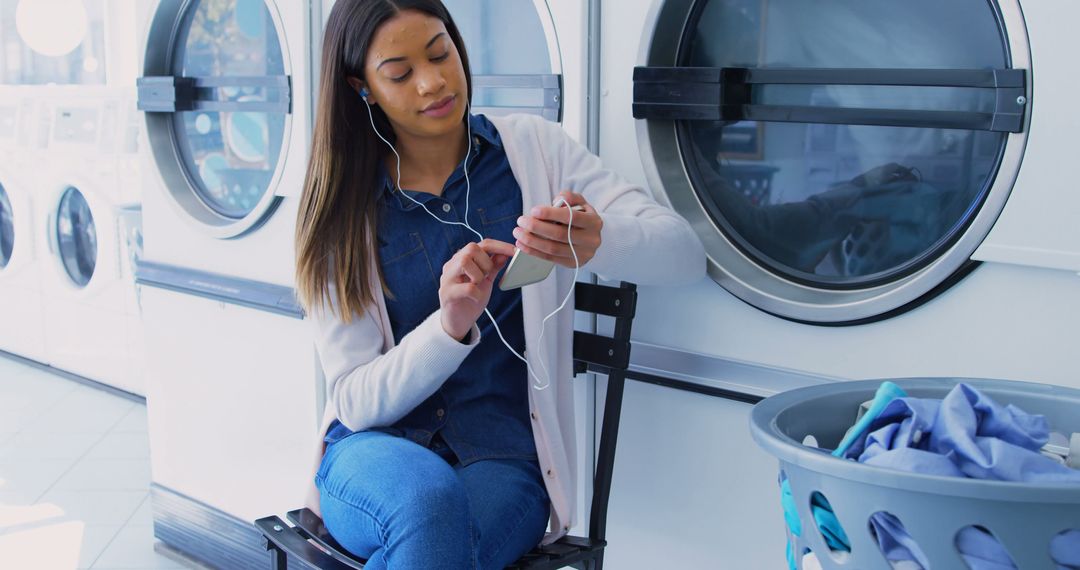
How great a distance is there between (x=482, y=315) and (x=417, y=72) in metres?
0.45

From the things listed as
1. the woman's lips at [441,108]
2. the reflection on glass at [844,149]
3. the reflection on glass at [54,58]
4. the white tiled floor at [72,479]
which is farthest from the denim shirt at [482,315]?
the reflection on glass at [54,58]

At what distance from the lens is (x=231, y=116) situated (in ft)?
9.37

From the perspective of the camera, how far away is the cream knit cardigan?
1.70m

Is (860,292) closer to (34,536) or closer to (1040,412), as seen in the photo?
(1040,412)

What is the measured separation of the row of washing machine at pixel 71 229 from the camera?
A: 14.6ft

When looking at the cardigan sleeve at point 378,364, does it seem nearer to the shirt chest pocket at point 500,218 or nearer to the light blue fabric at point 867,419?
the shirt chest pocket at point 500,218

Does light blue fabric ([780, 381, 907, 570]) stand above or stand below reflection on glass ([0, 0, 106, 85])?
below

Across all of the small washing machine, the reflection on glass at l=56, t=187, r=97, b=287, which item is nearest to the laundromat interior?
the reflection on glass at l=56, t=187, r=97, b=287

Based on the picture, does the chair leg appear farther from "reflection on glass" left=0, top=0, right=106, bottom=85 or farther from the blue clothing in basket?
"reflection on glass" left=0, top=0, right=106, bottom=85

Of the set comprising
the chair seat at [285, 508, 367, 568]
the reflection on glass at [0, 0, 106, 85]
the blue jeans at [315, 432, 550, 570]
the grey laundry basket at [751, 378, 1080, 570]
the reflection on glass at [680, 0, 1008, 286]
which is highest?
the reflection on glass at [0, 0, 106, 85]

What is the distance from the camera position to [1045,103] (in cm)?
145

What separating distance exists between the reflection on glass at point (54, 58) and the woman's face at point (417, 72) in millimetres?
3951

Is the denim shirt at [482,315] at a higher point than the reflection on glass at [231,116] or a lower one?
lower

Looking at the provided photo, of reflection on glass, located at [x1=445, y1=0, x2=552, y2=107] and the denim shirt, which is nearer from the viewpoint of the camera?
the denim shirt
